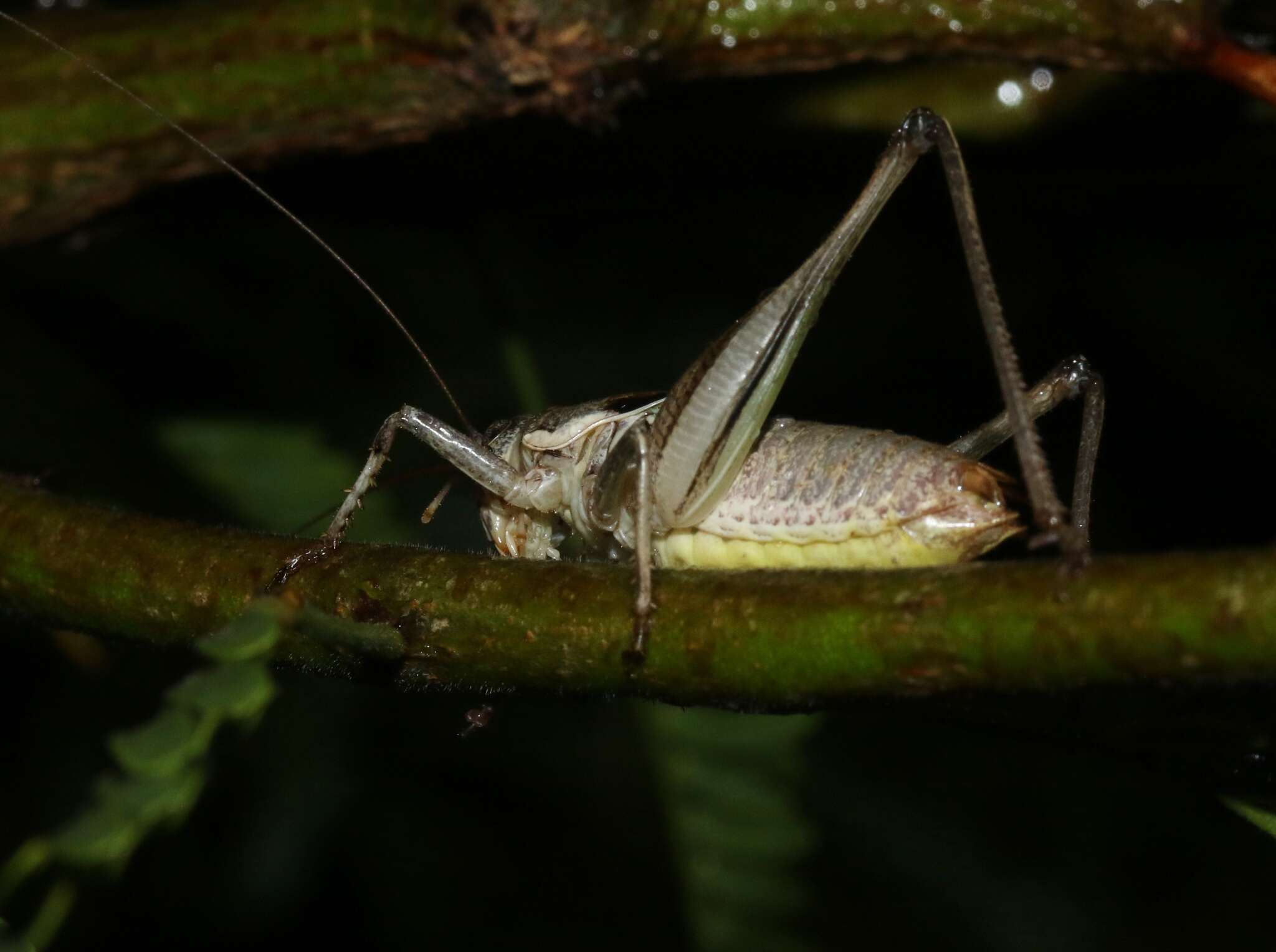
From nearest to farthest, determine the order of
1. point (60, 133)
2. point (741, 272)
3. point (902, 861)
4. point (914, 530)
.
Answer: point (914, 530) → point (60, 133) → point (902, 861) → point (741, 272)

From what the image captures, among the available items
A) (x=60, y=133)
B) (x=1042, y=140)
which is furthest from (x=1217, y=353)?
(x=60, y=133)

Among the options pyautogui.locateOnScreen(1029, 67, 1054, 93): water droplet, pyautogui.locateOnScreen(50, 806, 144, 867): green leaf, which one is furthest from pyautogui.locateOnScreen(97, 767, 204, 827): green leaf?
pyautogui.locateOnScreen(1029, 67, 1054, 93): water droplet

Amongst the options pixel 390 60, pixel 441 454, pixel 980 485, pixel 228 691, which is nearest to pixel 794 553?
pixel 980 485

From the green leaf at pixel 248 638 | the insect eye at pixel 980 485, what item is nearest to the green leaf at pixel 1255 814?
the insect eye at pixel 980 485

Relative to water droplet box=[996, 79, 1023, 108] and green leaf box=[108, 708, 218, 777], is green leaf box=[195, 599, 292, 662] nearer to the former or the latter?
green leaf box=[108, 708, 218, 777]

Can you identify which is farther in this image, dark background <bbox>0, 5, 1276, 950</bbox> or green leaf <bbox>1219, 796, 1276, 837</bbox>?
dark background <bbox>0, 5, 1276, 950</bbox>

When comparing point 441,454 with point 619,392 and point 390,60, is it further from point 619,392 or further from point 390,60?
point 390,60

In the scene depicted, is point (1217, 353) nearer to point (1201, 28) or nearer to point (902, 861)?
point (1201, 28)
